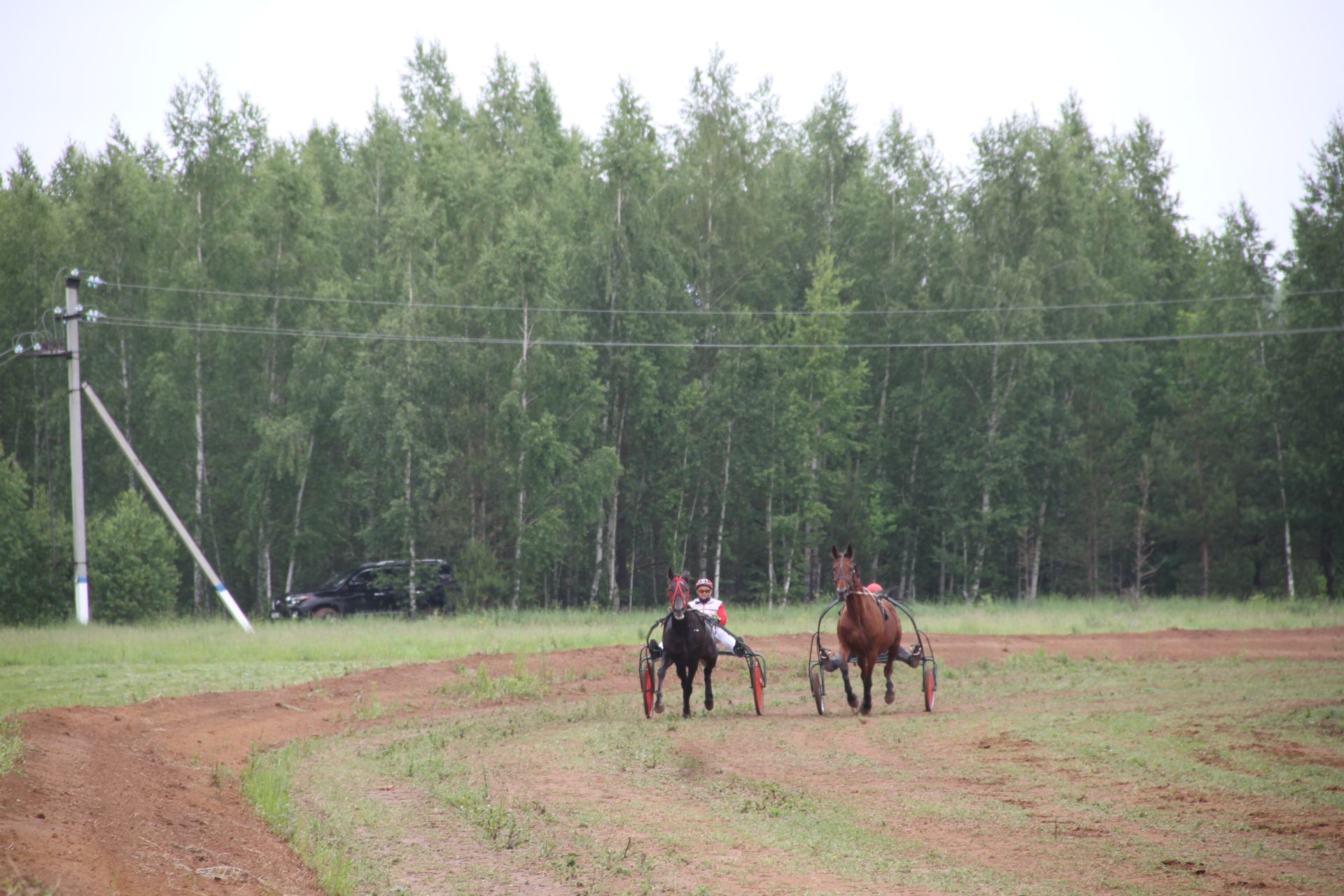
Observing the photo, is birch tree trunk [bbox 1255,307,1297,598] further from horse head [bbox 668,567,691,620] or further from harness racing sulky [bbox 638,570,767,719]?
horse head [bbox 668,567,691,620]

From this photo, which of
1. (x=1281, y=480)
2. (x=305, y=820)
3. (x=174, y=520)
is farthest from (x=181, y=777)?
(x=1281, y=480)

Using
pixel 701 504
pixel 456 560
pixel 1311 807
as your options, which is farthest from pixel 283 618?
pixel 1311 807

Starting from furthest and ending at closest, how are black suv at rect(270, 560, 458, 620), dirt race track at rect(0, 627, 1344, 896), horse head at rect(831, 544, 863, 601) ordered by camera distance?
black suv at rect(270, 560, 458, 620), horse head at rect(831, 544, 863, 601), dirt race track at rect(0, 627, 1344, 896)

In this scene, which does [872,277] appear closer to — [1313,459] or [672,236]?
[672,236]

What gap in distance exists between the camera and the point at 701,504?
137 ft

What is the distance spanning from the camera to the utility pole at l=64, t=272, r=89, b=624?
27.4m

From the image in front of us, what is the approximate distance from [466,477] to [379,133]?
13.9 meters

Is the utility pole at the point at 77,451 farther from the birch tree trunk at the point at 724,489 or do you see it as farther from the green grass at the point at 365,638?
the birch tree trunk at the point at 724,489

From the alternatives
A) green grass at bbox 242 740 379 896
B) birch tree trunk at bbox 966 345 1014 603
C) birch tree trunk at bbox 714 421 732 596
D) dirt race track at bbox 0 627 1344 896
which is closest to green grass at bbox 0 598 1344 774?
dirt race track at bbox 0 627 1344 896

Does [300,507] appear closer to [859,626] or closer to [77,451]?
[77,451]

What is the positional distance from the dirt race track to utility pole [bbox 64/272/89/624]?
34.7 feet

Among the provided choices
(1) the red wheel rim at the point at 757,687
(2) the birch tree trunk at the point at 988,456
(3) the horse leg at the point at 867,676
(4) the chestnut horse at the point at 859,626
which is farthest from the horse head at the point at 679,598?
(2) the birch tree trunk at the point at 988,456

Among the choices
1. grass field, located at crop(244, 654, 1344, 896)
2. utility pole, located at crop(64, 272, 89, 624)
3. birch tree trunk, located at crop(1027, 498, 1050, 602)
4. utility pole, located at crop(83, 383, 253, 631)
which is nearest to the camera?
grass field, located at crop(244, 654, 1344, 896)

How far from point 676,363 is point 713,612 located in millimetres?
23916
